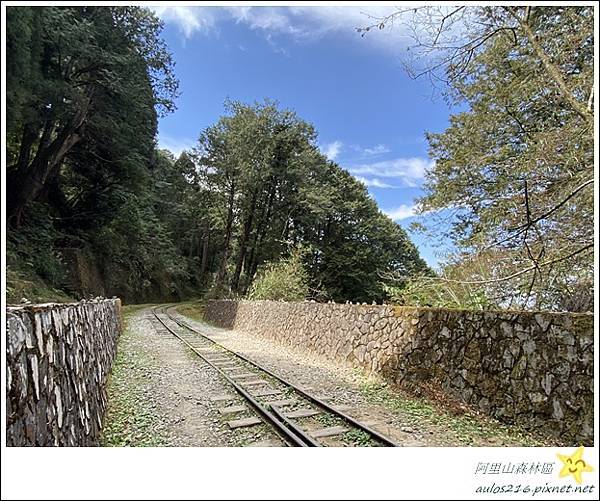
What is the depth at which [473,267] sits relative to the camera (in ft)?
15.6

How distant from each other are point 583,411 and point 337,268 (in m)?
12.5

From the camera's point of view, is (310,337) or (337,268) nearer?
(310,337)

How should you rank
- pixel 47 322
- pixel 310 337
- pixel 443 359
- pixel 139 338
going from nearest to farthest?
1. pixel 47 322
2. pixel 443 359
3. pixel 310 337
4. pixel 139 338

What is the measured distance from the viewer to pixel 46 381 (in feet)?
5.18

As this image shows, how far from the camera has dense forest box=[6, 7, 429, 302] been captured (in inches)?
313

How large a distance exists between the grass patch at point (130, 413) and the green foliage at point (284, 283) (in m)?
5.18

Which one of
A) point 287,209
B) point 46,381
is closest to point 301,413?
point 46,381

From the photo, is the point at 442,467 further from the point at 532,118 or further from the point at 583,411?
the point at 532,118

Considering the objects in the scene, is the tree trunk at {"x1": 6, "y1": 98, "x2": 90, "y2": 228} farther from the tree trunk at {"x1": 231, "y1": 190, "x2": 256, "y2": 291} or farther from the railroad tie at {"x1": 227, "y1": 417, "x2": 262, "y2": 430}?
the railroad tie at {"x1": 227, "y1": 417, "x2": 262, "y2": 430}

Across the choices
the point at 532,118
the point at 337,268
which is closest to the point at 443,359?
the point at 532,118

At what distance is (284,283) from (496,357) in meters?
7.30

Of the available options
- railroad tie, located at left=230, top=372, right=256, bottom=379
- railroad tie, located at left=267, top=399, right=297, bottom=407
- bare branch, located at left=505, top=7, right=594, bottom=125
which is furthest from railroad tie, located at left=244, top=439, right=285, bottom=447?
bare branch, located at left=505, top=7, right=594, bottom=125

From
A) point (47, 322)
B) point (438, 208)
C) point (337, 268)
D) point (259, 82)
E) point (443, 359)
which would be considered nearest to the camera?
point (47, 322)

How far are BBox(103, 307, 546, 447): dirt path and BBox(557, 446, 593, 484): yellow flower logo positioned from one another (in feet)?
2.59
